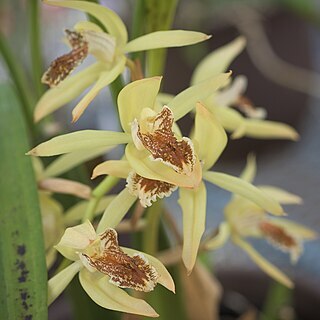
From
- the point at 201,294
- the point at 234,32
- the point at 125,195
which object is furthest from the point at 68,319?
the point at 234,32

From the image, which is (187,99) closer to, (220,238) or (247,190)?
(247,190)

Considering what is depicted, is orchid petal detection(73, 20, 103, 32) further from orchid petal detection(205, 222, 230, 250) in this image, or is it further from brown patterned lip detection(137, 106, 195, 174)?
orchid petal detection(205, 222, 230, 250)

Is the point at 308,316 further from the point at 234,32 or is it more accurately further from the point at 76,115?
the point at 234,32

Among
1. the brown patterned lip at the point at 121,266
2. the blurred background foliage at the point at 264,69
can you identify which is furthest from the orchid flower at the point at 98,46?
the blurred background foliage at the point at 264,69

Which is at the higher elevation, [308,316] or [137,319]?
[137,319]

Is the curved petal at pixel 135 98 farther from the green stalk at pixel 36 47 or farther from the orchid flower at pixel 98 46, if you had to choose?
the green stalk at pixel 36 47

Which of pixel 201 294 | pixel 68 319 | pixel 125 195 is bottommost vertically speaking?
pixel 68 319

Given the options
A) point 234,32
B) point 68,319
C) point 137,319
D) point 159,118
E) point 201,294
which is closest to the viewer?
point 159,118
